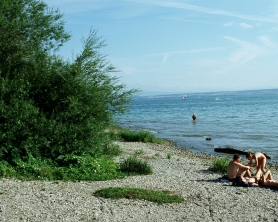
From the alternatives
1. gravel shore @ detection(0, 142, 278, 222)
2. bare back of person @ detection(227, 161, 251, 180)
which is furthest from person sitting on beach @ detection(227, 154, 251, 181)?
gravel shore @ detection(0, 142, 278, 222)

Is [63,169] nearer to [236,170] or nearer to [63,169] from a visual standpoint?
[63,169]

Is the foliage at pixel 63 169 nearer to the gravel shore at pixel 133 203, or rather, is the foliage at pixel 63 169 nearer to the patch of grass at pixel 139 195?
the gravel shore at pixel 133 203

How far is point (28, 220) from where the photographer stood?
884cm

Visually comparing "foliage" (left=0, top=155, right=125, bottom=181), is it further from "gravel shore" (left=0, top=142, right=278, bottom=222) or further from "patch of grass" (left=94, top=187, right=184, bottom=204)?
"patch of grass" (left=94, top=187, right=184, bottom=204)

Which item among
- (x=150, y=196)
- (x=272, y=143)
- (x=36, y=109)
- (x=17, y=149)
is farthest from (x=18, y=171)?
(x=272, y=143)

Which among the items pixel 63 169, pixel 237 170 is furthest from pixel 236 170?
pixel 63 169

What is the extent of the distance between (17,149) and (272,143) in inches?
913

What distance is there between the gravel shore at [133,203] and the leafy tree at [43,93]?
192 cm

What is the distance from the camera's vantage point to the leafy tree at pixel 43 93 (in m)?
13.5

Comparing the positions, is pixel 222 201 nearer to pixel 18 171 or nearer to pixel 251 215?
pixel 251 215

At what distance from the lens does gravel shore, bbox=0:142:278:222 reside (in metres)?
9.38

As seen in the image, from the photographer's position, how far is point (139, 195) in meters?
10.9

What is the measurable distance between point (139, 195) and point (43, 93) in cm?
584

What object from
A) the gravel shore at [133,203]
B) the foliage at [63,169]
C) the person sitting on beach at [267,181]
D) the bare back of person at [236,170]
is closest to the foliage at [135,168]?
the foliage at [63,169]
